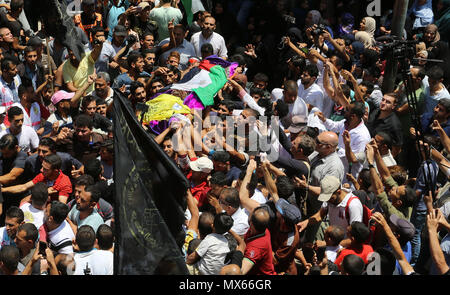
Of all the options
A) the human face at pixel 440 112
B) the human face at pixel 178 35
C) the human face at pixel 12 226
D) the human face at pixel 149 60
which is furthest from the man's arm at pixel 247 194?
the human face at pixel 178 35

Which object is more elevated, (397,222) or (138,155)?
(138,155)

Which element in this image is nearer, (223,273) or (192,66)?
(223,273)

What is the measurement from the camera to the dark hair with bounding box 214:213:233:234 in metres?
6.66

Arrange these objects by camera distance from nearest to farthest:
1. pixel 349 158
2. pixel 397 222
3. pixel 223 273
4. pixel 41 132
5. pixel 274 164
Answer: pixel 223 273 < pixel 397 222 < pixel 274 164 < pixel 349 158 < pixel 41 132

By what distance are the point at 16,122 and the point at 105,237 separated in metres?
2.84

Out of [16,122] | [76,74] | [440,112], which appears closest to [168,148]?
[16,122]

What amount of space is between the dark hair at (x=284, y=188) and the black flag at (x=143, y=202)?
5.17 ft

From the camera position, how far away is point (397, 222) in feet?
23.2

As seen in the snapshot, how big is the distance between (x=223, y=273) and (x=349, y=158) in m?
3.03

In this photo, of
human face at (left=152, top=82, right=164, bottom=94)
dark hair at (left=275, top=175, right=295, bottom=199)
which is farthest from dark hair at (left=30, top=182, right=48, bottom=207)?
human face at (left=152, top=82, right=164, bottom=94)

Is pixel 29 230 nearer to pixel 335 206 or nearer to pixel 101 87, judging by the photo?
pixel 335 206

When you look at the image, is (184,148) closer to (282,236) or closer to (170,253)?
(282,236)
